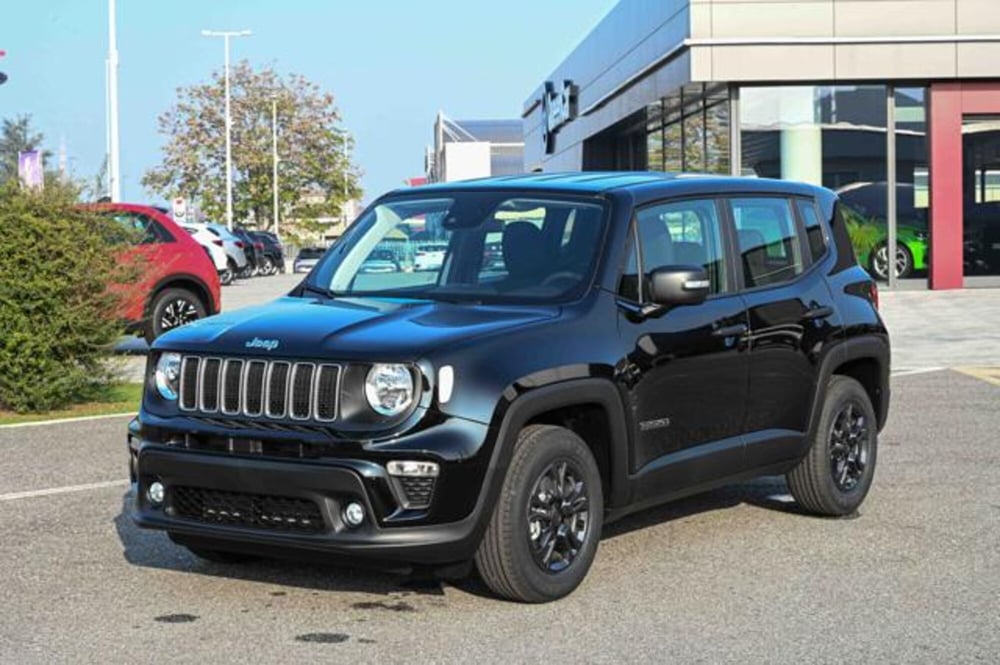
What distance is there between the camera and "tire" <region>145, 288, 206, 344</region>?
17734mm

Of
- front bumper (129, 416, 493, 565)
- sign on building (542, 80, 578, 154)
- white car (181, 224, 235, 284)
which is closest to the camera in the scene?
front bumper (129, 416, 493, 565)

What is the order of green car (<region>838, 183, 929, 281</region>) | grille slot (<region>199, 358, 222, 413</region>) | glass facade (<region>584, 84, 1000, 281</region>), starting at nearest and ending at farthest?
grille slot (<region>199, 358, 222, 413</region>) < glass facade (<region>584, 84, 1000, 281</region>) < green car (<region>838, 183, 929, 281</region>)

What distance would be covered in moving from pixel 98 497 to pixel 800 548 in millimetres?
3986

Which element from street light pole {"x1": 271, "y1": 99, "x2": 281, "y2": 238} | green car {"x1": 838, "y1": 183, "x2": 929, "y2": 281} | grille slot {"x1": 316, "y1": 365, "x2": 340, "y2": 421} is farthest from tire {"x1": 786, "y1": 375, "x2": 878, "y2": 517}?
street light pole {"x1": 271, "y1": 99, "x2": 281, "y2": 238}

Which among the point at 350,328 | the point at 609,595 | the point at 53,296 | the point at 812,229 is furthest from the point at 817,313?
the point at 53,296

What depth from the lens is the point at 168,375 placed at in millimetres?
6332

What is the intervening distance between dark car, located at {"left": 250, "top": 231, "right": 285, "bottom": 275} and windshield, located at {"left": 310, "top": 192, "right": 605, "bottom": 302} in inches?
1919

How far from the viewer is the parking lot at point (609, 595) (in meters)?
5.61

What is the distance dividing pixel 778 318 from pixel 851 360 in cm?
80

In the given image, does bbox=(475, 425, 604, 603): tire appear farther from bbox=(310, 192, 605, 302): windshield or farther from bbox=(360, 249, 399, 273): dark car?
bbox=(360, 249, 399, 273): dark car

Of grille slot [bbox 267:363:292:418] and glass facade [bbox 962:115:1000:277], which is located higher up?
glass facade [bbox 962:115:1000:277]

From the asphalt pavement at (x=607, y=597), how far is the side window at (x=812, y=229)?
1400mm

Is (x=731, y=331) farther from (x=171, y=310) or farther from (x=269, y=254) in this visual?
(x=269, y=254)

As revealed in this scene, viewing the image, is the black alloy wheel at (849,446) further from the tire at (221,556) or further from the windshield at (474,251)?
the tire at (221,556)
